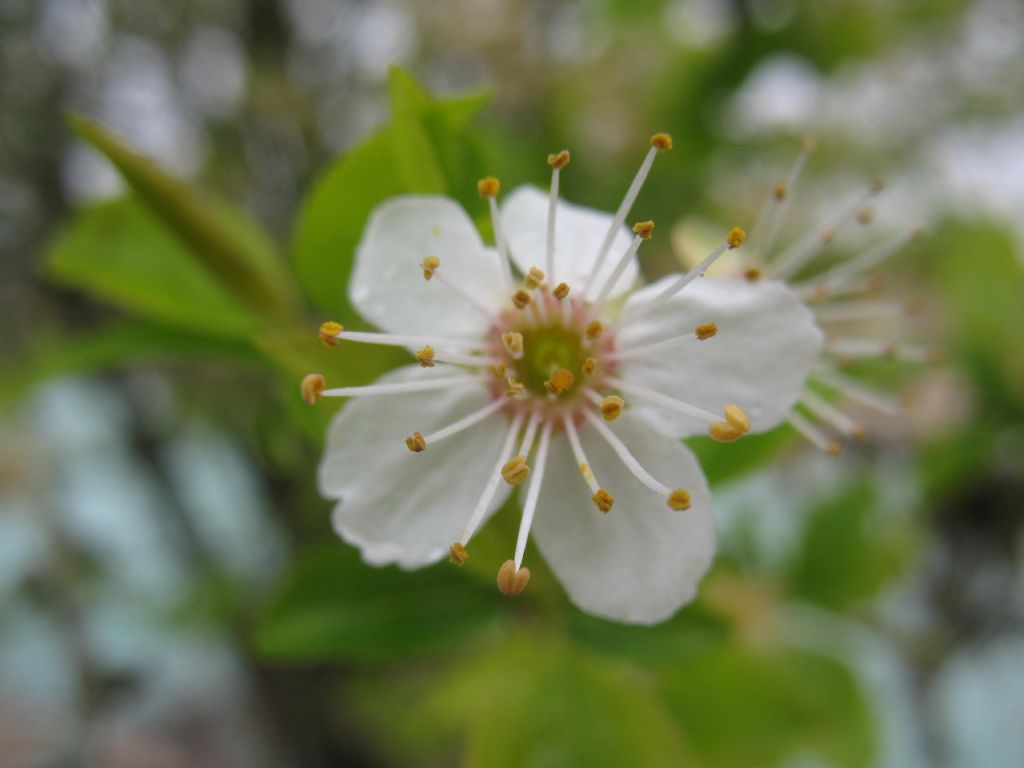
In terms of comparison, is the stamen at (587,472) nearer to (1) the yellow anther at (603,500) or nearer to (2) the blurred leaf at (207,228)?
(1) the yellow anther at (603,500)

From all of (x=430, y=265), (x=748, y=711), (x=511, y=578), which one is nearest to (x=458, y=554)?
(x=511, y=578)

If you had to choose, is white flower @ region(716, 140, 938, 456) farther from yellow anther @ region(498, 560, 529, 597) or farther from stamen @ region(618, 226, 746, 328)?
yellow anther @ region(498, 560, 529, 597)

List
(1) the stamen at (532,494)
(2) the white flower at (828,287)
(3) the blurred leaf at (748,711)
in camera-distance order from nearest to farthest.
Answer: (1) the stamen at (532,494)
(2) the white flower at (828,287)
(3) the blurred leaf at (748,711)

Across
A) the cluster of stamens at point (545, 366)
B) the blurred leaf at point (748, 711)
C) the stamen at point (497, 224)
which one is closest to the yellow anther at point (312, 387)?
the cluster of stamens at point (545, 366)

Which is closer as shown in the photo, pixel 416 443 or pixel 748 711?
pixel 416 443

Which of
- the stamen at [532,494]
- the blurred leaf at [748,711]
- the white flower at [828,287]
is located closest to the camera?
the stamen at [532,494]

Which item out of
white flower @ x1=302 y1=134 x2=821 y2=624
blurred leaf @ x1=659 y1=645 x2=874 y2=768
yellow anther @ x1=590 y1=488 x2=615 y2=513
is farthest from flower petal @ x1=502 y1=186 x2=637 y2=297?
blurred leaf @ x1=659 y1=645 x2=874 y2=768

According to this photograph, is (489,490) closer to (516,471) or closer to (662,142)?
(516,471)
